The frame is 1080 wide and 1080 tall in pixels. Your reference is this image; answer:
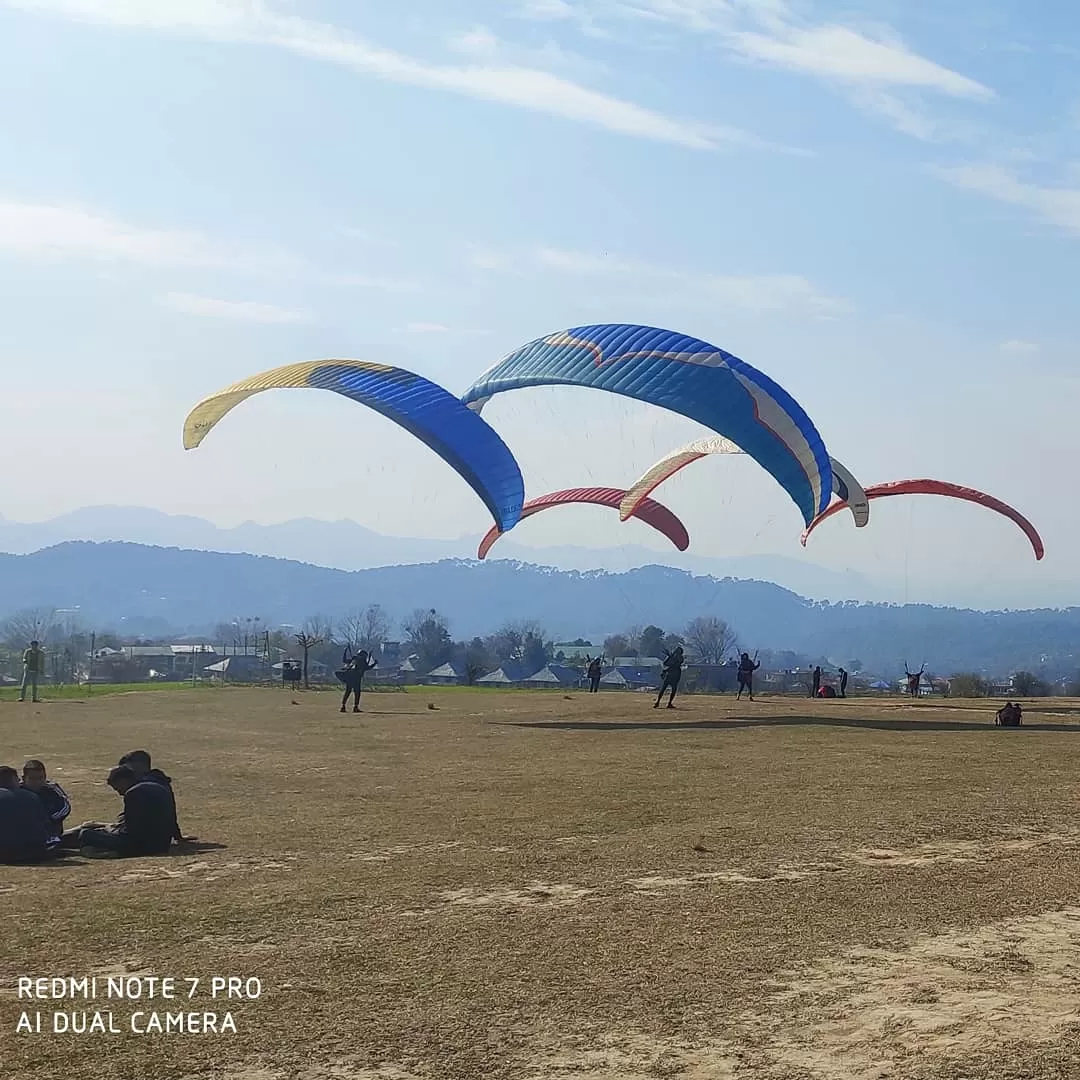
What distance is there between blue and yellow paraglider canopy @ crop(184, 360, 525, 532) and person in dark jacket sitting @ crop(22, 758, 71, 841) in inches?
589

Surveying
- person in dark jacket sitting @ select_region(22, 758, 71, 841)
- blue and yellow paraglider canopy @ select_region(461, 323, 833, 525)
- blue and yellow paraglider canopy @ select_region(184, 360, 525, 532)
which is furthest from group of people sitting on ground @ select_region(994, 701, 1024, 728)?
person in dark jacket sitting @ select_region(22, 758, 71, 841)

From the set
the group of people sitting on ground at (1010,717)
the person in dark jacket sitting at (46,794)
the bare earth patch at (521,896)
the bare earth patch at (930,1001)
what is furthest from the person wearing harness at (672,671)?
the bare earth patch at (930,1001)

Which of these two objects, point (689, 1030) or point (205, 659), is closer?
point (689, 1030)

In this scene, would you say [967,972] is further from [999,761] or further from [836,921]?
[999,761]

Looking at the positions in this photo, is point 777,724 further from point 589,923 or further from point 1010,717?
point 589,923

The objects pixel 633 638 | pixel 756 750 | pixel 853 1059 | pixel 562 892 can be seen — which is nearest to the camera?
pixel 853 1059

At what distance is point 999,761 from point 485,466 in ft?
40.3

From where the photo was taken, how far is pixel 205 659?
14000 cm

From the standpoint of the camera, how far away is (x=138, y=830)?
37.1 ft

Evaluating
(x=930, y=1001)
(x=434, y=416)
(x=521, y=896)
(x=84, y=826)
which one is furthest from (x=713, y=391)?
(x=930, y=1001)

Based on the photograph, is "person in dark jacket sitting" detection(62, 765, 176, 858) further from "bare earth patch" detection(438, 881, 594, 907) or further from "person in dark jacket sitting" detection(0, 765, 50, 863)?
"bare earth patch" detection(438, 881, 594, 907)

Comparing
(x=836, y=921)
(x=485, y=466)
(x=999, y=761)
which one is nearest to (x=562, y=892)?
(x=836, y=921)

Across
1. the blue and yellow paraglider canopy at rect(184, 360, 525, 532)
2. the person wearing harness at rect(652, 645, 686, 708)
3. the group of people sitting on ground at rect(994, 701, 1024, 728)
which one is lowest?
the group of people sitting on ground at rect(994, 701, 1024, 728)

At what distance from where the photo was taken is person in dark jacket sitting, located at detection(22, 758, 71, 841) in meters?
11.6
